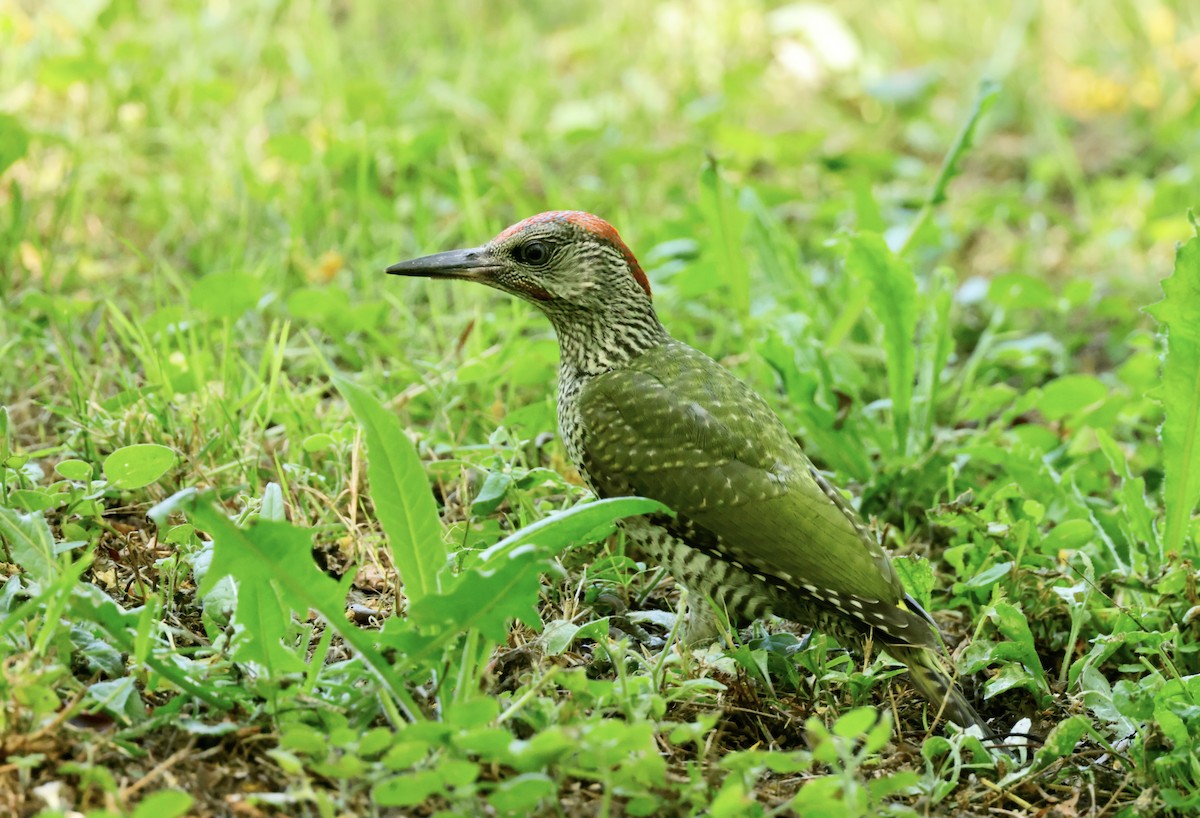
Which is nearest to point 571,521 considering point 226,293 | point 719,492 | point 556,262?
point 719,492

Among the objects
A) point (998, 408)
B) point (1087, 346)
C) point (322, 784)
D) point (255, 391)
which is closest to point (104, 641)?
point (322, 784)

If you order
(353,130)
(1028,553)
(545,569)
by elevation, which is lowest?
(1028,553)

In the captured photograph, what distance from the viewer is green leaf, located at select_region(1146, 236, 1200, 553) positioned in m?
3.65

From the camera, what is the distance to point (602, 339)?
390 centimetres

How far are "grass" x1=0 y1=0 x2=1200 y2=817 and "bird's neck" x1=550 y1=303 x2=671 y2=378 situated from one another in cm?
25

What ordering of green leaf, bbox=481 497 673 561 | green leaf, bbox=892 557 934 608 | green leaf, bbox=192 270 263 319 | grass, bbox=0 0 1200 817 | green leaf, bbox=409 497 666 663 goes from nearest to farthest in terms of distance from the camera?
green leaf, bbox=409 497 666 663 < grass, bbox=0 0 1200 817 < green leaf, bbox=481 497 673 561 < green leaf, bbox=892 557 934 608 < green leaf, bbox=192 270 263 319

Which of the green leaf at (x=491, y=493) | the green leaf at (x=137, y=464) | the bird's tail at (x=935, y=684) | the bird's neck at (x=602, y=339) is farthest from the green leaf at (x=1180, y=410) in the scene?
the green leaf at (x=137, y=464)

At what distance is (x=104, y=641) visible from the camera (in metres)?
2.76

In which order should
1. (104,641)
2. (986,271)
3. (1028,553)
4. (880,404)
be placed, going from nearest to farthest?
1. (104,641)
2. (1028,553)
3. (880,404)
4. (986,271)

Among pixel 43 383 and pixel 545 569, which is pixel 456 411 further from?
pixel 545 569

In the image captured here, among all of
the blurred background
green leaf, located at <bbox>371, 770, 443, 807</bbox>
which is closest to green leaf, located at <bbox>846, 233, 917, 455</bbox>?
the blurred background

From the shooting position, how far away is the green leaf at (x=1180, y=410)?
3.65 m

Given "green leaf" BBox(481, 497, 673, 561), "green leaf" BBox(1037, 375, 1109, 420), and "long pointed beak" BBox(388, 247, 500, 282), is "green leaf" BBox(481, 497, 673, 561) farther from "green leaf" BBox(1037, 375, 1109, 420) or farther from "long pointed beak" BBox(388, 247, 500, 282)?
"green leaf" BBox(1037, 375, 1109, 420)

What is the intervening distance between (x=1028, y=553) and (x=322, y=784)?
6.68 ft
